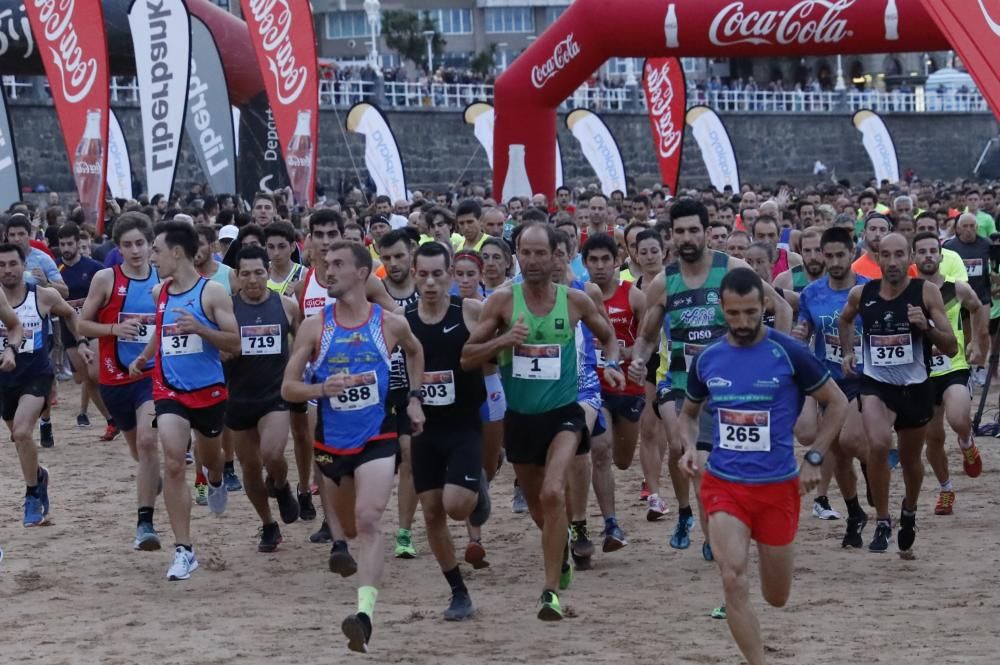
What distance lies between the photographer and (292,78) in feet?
61.8

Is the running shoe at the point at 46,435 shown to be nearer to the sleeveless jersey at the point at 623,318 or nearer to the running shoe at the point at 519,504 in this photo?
the running shoe at the point at 519,504

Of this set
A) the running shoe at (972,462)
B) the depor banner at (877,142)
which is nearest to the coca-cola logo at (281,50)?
the running shoe at (972,462)

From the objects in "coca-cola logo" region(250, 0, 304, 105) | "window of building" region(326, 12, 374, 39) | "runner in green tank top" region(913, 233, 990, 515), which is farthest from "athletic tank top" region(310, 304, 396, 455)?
"window of building" region(326, 12, 374, 39)

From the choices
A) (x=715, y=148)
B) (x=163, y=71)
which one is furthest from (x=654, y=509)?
(x=715, y=148)

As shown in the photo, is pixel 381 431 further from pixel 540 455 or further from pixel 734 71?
pixel 734 71

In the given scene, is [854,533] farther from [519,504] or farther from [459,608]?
[459,608]

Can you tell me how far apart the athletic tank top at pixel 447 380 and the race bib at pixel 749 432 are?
69.4 inches

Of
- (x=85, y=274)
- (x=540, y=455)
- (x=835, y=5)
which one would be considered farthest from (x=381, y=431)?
(x=835, y=5)

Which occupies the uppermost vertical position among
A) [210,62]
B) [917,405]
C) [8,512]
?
[210,62]

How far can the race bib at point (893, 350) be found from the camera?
902cm

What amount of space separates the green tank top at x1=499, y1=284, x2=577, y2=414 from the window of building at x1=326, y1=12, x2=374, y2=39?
258 feet

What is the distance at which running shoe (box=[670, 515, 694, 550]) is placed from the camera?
9.55m

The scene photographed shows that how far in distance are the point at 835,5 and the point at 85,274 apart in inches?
353

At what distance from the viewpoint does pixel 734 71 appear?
83.6 meters
